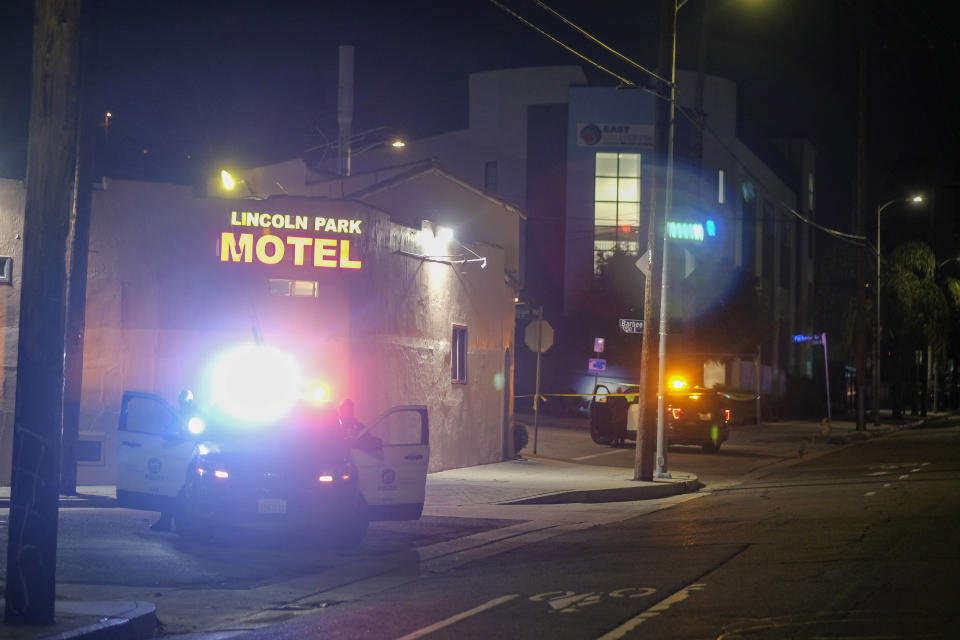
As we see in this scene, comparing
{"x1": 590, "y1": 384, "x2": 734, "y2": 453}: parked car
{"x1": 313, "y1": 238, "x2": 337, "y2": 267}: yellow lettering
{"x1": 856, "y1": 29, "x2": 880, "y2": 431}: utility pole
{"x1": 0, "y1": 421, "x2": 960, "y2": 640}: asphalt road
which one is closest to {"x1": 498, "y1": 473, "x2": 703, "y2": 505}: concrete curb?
{"x1": 0, "y1": 421, "x2": 960, "y2": 640}: asphalt road

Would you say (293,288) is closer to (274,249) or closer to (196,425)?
(274,249)

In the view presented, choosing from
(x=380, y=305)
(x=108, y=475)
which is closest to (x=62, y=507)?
(x=108, y=475)

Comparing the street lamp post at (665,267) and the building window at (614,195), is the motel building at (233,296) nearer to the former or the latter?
the street lamp post at (665,267)

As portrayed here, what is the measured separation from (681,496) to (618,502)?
1528 mm

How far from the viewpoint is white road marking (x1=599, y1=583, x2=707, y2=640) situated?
7.98m

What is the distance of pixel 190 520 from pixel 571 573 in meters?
4.33

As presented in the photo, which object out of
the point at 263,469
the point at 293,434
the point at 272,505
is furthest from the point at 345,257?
the point at 272,505

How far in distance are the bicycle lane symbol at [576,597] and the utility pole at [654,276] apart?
1118 centimetres

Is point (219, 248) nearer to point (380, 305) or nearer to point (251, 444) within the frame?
point (380, 305)

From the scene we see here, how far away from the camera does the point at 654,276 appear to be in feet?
69.2

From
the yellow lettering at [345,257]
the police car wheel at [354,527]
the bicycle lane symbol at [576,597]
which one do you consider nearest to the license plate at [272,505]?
the police car wheel at [354,527]

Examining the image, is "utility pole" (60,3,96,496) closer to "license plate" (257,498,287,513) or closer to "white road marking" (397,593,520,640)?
"license plate" (257,498,287,513)

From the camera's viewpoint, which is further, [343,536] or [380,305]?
[380,305]

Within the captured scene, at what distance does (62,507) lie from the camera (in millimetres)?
15648
